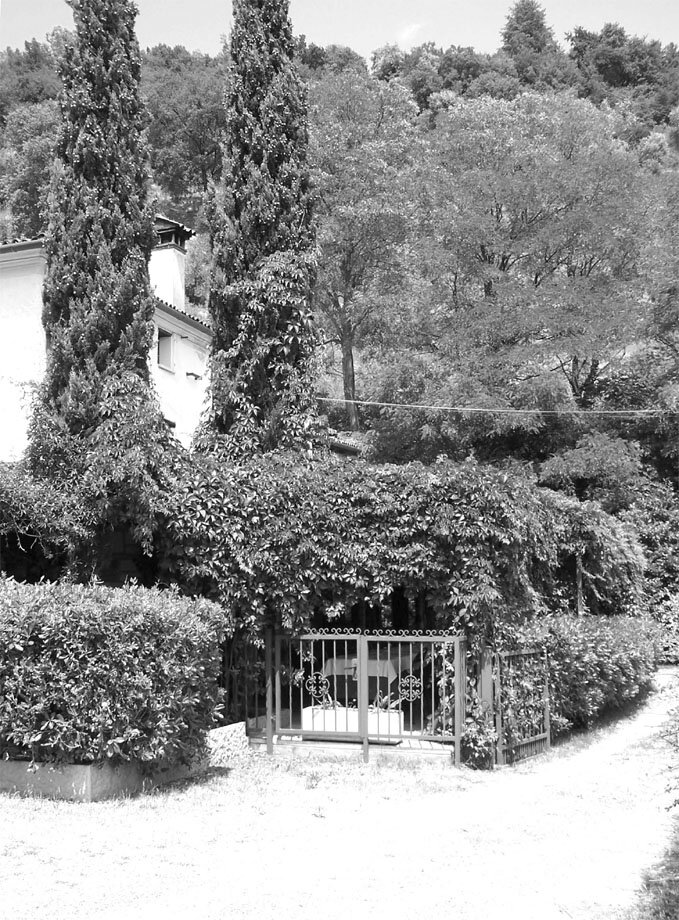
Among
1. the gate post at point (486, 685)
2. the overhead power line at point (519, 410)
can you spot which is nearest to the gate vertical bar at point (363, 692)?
the gate post at point (486, 685)

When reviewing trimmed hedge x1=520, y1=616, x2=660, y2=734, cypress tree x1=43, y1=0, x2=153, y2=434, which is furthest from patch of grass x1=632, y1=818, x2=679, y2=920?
cypress tree x1=43, y1=0, x2=153, y2=434

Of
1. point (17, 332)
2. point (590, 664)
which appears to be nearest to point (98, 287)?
point (17, 332)

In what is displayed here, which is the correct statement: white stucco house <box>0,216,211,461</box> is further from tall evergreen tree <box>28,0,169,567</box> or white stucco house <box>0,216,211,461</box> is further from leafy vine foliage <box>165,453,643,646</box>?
leafy vine foliage <box>165,453,643,646</box>

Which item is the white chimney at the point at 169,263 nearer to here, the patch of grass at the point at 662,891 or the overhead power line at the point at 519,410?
the overhead power line at the point at 519,410

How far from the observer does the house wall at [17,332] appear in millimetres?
19641

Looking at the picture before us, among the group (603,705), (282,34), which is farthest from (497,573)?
(282,34)

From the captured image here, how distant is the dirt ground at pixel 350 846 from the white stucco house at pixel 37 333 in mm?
8467

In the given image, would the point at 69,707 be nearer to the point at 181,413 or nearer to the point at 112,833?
the point at 112,833

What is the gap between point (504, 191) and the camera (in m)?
27.9

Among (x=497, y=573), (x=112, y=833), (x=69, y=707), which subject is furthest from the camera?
(x=497, y=573)

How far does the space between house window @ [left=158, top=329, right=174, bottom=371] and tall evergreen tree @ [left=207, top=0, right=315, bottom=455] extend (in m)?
8.58

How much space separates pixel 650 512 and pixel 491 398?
5311 millimetres

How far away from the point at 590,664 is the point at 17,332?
44.5 ft

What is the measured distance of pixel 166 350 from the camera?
23.9 m
